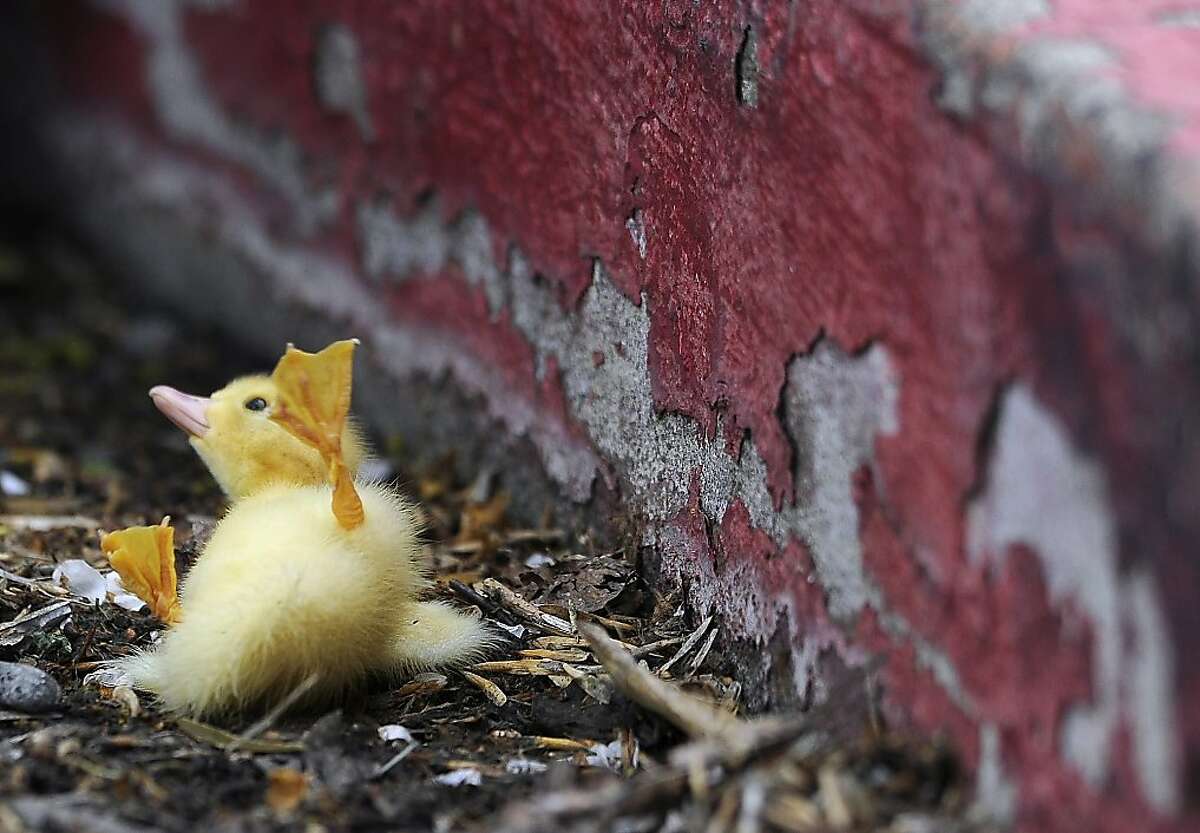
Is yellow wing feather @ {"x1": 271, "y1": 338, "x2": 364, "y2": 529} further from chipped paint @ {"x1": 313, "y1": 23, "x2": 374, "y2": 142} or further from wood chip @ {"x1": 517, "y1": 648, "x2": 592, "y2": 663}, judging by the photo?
chipped paint @ {"x1": 313, "y1": 23, "x2": 374, "y2": 142}

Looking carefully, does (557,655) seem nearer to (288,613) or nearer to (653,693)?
(653,693)

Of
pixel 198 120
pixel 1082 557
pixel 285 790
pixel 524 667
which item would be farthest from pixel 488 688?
pixel 198 120

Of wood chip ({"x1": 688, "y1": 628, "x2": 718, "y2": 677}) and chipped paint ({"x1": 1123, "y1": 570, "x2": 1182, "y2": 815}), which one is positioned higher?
chipped paint ({"x1": 1123, "y1": 570, "x2": 1182, "y2": 815})

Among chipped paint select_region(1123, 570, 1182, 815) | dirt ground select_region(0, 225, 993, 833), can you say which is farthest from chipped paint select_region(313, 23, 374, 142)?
chipped paint select_region(1123, 570, 1182, 815)

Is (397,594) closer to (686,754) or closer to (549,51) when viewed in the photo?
(686,754)

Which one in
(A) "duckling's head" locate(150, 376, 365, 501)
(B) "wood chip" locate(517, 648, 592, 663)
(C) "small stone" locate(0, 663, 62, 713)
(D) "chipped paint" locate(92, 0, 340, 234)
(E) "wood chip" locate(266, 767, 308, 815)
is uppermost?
(D) "chipped paint" locate(92, 0, 340, 234)
